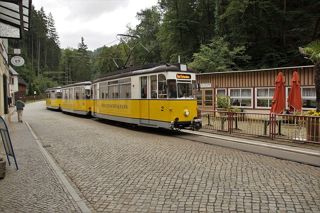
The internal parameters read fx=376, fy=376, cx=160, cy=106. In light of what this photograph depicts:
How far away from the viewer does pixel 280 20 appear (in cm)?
3897

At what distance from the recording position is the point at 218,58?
35.4 meters

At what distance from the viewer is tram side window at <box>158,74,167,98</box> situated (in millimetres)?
17109

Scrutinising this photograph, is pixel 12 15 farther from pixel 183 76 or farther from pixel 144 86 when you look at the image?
pixel 183 76

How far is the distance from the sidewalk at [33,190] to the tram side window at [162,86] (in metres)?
7.63

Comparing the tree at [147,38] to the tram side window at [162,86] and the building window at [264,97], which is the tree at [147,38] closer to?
the building window at [264,97]

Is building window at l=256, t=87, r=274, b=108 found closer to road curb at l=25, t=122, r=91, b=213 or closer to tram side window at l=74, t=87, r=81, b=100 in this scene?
road curb at l=25, t=122, r=91, b=213

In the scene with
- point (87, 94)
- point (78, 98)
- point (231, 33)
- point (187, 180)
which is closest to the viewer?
point (187, 180)

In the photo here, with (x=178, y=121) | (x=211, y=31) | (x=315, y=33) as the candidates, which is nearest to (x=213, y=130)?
(x=178, y=121)

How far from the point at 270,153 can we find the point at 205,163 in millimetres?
3204

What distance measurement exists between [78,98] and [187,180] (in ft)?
90.1

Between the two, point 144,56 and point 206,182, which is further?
point 144,56

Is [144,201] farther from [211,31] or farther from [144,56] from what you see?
[144,56]

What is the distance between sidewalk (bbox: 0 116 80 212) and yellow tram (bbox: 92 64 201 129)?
7481 mm

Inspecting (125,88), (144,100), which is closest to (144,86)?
(144,100)
